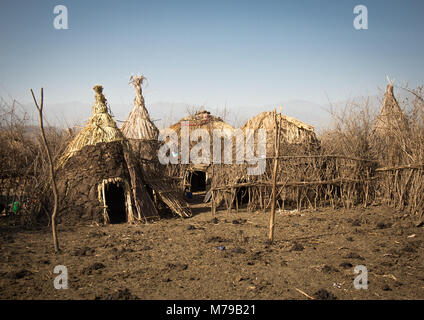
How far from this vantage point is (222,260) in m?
5.09

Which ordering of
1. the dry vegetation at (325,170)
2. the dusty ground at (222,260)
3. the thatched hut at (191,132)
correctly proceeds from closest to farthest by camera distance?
the dusty ground at (222,260) < the dry vegetation at (325,170) < the thatched hut at (191,132)

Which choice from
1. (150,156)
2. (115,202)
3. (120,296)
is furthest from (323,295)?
(150,156)

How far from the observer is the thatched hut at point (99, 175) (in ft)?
24.0

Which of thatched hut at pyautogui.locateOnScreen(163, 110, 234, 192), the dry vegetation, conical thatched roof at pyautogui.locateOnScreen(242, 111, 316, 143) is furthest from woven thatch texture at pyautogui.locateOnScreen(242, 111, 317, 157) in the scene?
thatched hut at pyautogui.locateOnScreen(163, 110, 234, 192)

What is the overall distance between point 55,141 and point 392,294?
29.6 feet

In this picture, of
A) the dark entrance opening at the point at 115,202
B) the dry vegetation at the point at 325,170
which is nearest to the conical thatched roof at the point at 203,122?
the dry vegetation at the point at 325,170

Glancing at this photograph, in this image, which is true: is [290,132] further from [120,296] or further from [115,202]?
[120,296]

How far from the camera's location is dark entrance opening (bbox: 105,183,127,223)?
849cm

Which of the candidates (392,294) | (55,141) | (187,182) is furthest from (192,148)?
(392,294)

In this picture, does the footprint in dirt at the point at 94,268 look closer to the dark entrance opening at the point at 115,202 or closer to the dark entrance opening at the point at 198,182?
the dark entrance opening at the point at 115,202

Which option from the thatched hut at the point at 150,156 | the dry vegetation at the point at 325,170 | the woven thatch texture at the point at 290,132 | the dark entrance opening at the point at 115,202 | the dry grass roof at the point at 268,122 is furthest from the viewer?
the dry grass roof at the point at 268,122

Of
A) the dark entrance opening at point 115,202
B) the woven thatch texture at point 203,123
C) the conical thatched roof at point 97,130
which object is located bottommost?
the dark entrance opening at point 115,202

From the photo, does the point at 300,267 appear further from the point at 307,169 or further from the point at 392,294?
the point at 307,169
